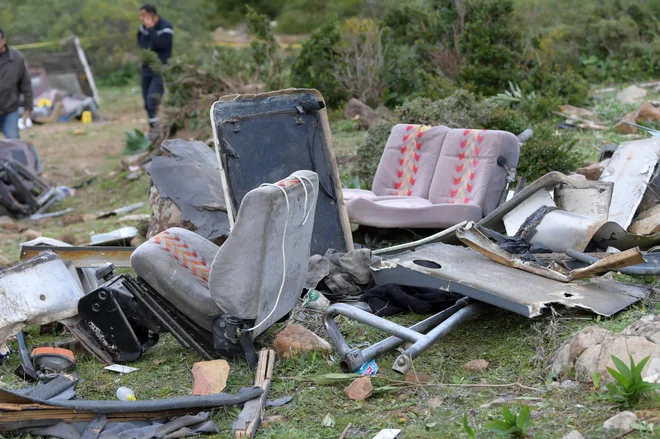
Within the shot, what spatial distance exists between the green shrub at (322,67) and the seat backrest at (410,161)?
4.53m

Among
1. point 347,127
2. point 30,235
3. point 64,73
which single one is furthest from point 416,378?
point 64,73

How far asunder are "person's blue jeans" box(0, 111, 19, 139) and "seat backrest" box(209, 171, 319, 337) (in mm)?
7849

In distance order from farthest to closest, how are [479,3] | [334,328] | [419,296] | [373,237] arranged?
[479,3]
[373,237]
[419,296]
[334,328]

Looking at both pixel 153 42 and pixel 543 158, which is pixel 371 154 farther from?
pixel 153 42

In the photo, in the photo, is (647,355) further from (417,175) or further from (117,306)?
(417,175)

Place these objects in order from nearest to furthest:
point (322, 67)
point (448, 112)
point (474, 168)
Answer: point (474, 168)
point (448, 112)
point (322, 67)

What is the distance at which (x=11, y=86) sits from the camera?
33.6 ft

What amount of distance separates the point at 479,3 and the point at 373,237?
5.53 metres

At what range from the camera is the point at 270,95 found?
554 cm

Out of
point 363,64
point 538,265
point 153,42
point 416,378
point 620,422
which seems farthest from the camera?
point 153,42

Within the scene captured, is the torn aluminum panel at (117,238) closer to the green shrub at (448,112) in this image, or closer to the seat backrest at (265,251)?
the green shrub at (448,112)

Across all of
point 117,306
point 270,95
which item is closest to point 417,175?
point 270,95

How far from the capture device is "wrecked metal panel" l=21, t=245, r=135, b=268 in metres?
5.47

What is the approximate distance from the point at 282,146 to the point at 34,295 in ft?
6.88
